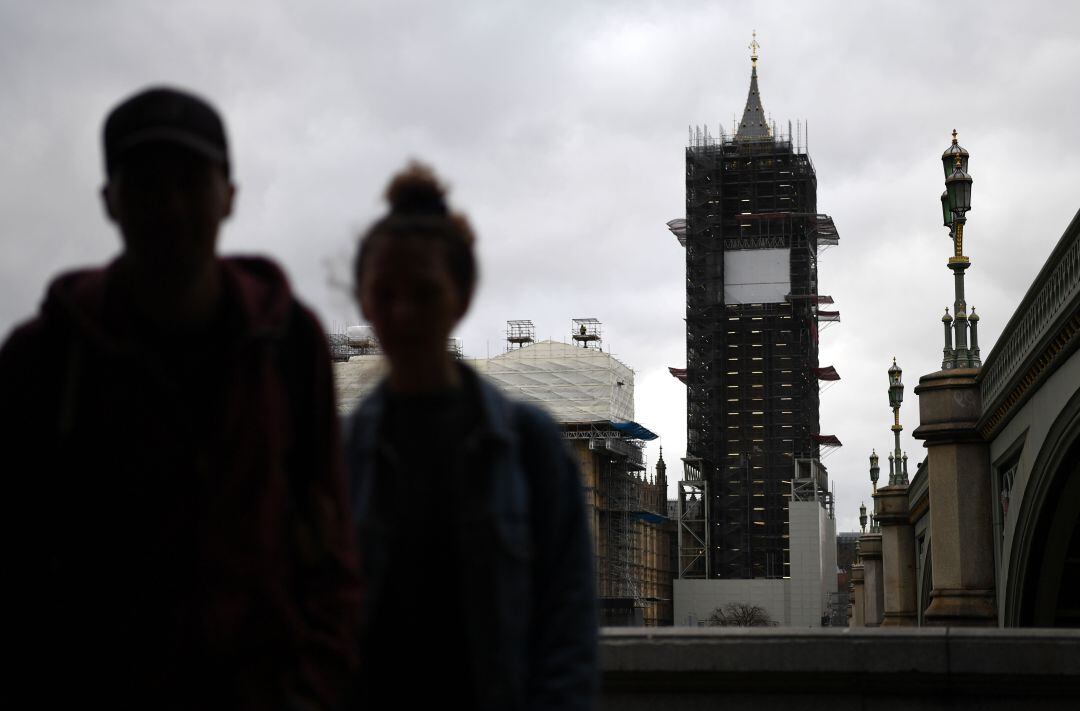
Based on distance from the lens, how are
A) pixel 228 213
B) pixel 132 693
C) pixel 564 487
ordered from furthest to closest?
pixel 564 487
pixel 228 213
pixel 132 693

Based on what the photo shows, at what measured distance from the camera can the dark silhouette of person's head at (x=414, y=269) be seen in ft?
8.77

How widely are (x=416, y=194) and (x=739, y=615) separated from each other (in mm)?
103267

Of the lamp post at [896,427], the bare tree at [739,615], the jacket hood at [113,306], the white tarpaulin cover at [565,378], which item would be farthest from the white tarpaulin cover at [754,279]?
the jacket hood at [113,306]

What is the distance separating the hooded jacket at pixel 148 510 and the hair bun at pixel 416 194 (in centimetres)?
55

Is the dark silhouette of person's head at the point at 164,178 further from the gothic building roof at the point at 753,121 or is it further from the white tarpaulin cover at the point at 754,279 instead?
the gothic building roof at the point at 753,121

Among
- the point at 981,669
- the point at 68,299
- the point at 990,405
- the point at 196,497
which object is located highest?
the point at 990,405

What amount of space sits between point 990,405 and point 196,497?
15.8m

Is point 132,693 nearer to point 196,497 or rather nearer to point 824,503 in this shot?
point 196,497

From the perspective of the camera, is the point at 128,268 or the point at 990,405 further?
the point at 990,405

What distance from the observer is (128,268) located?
225cm

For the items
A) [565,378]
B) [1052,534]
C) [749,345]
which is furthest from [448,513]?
[749,345]

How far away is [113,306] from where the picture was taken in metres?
2.23

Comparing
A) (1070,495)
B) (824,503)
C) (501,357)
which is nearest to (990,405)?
(1070,495)

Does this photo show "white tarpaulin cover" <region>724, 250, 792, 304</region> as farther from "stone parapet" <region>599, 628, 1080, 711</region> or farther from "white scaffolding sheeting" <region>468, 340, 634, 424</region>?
"stone parapet" <region>599, 628, 1080, 711</region>
